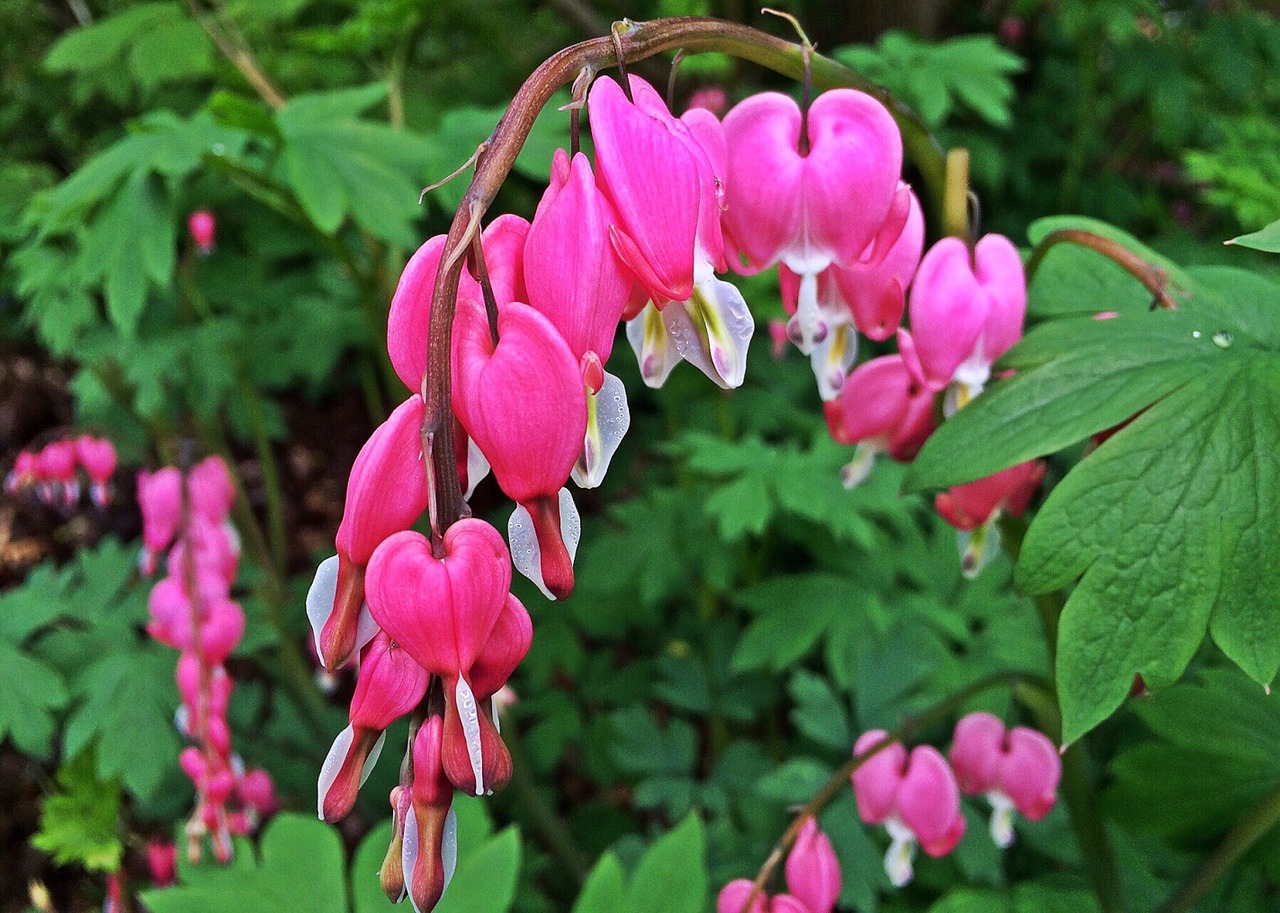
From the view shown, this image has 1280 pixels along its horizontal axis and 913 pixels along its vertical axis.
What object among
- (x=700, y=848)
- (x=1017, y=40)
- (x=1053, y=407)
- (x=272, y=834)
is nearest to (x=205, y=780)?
(x=272, y=834)

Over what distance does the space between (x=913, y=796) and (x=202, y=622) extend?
1067 millimetres

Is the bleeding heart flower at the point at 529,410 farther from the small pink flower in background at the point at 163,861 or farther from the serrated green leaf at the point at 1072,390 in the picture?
the small pink flower in background at the point at 163,861

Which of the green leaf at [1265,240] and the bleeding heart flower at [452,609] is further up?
the green leaf at [1265,240]

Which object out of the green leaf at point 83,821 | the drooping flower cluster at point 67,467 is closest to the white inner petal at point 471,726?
the green leaf at point 83,821

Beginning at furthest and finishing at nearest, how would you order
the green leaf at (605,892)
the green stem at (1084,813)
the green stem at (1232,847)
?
1. the green leaf at (605,892)
2. the green stem at (1084,813)
3. the green stem at (1232,847)

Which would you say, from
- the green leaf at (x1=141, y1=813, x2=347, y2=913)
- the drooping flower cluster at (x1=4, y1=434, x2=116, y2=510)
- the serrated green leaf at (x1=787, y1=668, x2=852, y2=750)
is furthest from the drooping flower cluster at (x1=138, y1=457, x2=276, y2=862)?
the serrated green leaf at (x1=787, y1=668, x2=852, y2=750)

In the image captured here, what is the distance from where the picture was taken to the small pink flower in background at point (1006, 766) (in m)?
1.00

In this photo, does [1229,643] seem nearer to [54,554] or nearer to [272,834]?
[272,834]

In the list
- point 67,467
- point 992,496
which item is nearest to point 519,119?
point 992,496

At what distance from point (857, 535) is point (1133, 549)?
36.0 inches

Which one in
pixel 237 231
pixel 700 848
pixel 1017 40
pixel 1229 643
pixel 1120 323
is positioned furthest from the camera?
pixel 1017 40

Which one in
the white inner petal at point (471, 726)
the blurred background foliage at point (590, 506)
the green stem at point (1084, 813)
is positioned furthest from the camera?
the blurred background foliage at point (590, 506)

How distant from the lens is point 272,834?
1.35 meters

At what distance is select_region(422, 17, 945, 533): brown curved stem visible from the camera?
445 mm
